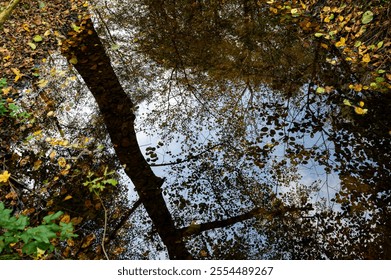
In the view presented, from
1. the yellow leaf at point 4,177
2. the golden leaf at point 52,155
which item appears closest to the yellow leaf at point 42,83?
the golden leaf at point 52,155

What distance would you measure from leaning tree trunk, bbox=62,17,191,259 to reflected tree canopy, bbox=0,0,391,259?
0.02 m

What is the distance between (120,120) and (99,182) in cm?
87

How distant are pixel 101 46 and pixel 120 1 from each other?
1775 millimetres

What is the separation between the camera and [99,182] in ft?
10.1

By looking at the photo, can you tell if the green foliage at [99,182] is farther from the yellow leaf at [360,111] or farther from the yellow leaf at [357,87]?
the yellow leaf at [357,87]

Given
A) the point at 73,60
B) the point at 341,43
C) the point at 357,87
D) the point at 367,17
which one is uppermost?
the point at 73,60

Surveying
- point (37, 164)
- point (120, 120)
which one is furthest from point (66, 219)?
point (120, 120)

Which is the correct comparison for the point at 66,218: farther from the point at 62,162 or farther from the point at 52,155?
the point at 52,155

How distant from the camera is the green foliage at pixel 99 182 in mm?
2942

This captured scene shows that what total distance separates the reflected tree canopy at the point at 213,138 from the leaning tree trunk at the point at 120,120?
2 centimetres

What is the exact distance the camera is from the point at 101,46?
5020 mm

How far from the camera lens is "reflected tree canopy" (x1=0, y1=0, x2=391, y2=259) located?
2631mm
